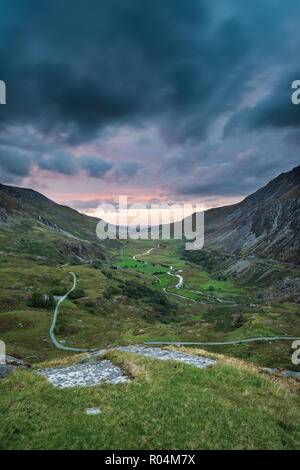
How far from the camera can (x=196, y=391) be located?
1480cm

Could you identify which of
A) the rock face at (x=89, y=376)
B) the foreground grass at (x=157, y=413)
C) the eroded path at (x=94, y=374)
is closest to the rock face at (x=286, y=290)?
the eroded path at (x=94, y=374)

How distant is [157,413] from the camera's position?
12023 mm

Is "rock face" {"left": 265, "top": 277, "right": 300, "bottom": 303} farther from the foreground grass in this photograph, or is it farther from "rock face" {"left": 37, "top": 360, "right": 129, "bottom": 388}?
"rock face" {"left": 37, "top": 360, "right": 129, "bottom": 388}

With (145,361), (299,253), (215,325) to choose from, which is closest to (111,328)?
(215,325)

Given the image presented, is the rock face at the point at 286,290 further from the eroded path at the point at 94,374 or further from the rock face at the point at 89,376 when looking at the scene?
the rock face at the point at 89,376

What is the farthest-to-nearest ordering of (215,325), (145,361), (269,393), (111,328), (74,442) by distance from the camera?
(215,325), (111,328), (145,361), (269,393), (74,442)

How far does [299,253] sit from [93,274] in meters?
179

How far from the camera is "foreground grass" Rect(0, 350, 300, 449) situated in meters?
10.0

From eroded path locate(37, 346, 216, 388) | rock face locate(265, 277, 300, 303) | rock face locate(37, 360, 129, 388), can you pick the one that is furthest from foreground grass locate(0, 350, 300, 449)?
rock face locate(265, 277, 300, 303)

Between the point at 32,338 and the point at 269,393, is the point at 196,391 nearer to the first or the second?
the point at 269,393

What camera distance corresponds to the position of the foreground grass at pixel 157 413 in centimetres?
1005

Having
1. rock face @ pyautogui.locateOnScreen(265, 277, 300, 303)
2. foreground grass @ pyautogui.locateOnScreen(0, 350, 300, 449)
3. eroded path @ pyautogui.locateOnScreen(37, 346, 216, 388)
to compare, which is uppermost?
foreground grass @ pyautogui.locateOnScreen(0, 350, 300, 449)

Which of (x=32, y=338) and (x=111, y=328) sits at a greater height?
(x=32, y=338)

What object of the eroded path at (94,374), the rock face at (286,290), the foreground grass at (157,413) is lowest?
the rock face at (286,290)
